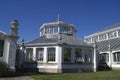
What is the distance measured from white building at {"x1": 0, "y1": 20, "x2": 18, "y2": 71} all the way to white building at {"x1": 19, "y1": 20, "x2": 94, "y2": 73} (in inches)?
272

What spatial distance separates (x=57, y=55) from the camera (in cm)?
2633

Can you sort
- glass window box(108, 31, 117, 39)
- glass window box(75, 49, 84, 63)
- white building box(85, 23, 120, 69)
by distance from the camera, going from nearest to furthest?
glass window box(75, 49, 84, 63) → white building box(85, 23, 120, 69) → glass window box(108, 31, 117, 39)

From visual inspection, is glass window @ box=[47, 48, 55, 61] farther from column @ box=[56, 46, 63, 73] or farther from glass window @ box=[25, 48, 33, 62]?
glass window @ box=[25, 48, 33, 62]

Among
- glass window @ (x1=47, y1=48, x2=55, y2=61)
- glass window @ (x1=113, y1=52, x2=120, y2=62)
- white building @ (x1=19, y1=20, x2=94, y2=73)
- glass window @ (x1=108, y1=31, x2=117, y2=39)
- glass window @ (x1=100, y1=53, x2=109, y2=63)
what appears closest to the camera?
white building @ (x1=19, y1=20, x2=94, y2=73)

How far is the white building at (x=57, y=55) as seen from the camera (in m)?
26.4

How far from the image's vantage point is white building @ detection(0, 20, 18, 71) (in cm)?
2073

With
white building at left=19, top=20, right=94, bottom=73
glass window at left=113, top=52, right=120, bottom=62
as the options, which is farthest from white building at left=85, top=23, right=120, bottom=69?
white building at left=19, top=20, right=94, bottom=73

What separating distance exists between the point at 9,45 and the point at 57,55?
7982 mm

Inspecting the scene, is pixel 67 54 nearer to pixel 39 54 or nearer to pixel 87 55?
pixel 87 55

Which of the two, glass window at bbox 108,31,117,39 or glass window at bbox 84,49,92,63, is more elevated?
glass window at bbox 108,31,117,39

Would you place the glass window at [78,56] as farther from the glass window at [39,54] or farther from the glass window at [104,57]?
the glass window at [104,57]

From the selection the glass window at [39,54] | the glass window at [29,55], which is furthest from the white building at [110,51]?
the glass window at [29,55]

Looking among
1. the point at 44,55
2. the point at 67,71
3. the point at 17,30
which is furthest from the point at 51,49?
the point at 17,30

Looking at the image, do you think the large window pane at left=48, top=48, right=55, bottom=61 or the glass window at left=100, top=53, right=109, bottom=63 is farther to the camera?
the glass window at left=100, top=53, right=109, bottom=63
